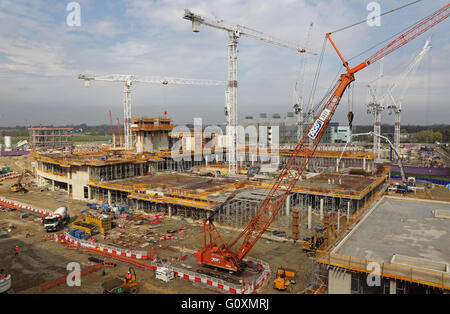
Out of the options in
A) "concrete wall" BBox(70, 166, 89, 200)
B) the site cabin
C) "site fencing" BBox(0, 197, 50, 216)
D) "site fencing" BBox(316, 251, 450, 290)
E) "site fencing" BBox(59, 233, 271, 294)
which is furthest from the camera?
"concrete wall" BBox(70, 166, 89, 200)

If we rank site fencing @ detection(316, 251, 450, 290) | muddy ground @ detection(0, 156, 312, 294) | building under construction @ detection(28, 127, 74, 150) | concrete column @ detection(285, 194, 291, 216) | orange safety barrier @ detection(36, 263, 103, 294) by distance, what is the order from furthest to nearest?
building under construction @ detection(28, 127, 74, 150) < concrete column @ detection(285, 194, 291, 216) < muddy ground @ detection(0, 156, 312, 294) < orange safety barrier @ detection(36, 263, 103, 294) < site fencing @ detection(316, 251, 450, 290)

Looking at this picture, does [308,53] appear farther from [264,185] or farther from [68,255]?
[68,255]

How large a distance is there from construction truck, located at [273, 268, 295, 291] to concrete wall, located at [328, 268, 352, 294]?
421 cm

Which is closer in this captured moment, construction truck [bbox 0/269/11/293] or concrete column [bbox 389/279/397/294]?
concrete column [bbox 389/279/397/294]

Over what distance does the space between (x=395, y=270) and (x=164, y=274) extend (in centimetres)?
1427

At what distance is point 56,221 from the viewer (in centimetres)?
3356

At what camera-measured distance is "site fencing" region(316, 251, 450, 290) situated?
1378 cm

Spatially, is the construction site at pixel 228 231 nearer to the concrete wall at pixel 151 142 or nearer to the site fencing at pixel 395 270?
the site fencing at pixel 395 270

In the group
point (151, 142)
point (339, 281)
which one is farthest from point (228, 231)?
point (151, 142)

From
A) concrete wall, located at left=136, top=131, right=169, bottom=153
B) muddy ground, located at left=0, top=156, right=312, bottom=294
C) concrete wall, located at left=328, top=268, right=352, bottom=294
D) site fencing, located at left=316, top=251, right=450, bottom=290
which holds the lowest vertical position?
muddy ground, located at left=0, top=156, right=312, bottom=294

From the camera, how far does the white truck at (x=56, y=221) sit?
33062mm

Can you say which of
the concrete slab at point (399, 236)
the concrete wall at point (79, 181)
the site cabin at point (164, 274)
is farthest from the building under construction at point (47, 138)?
the concrete slab at point (399, 236)

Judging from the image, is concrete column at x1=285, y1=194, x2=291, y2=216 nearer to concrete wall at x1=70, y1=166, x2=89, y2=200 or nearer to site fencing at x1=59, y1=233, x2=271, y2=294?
site fencing at x1=59, y1=233, x2=271, y2=294

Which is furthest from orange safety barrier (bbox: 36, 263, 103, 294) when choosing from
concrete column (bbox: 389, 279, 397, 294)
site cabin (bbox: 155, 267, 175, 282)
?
concrete column (bbox: 389, 279, 397, 294)
